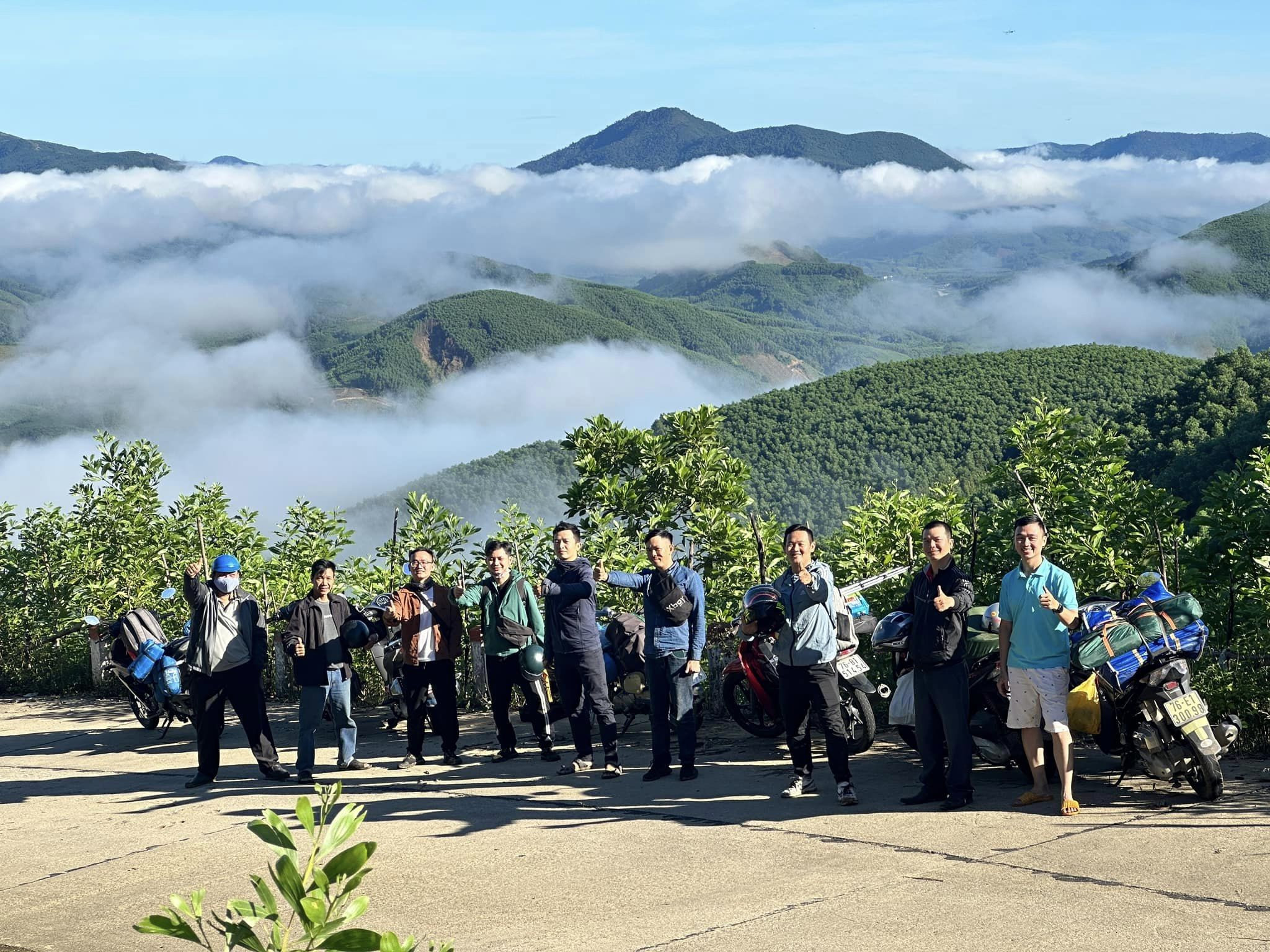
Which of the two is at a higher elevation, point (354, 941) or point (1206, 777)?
point (354, 941)

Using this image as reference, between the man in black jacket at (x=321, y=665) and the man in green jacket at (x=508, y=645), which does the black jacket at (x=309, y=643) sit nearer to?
the man in black jacket at (x=321, y=665)

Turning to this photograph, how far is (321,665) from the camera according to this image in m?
Answer: 8.83

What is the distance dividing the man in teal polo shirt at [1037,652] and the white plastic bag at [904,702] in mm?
825

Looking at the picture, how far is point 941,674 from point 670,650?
1688 mm

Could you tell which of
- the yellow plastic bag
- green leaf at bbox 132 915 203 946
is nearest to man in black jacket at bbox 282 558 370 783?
the yellow plastic bag

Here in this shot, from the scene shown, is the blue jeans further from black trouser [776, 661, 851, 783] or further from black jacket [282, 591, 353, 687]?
black trouser [776, 661, 851, 783]

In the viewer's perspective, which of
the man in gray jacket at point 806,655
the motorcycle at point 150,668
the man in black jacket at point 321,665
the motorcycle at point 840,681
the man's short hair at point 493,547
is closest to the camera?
the man in gray jacket at point 806,655

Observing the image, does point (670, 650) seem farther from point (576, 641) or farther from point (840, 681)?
point (840, 681)

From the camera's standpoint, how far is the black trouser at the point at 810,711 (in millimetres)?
7238

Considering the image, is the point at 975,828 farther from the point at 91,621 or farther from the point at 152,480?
the point at 152,480

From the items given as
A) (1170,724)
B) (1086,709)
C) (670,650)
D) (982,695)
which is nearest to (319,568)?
(670,650)

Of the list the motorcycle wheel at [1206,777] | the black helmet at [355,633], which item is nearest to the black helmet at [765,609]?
the motorcycle wheel at [1206,777]

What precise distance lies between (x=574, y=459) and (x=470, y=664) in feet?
5.93

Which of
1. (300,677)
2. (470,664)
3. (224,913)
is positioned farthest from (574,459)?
(224,913)
